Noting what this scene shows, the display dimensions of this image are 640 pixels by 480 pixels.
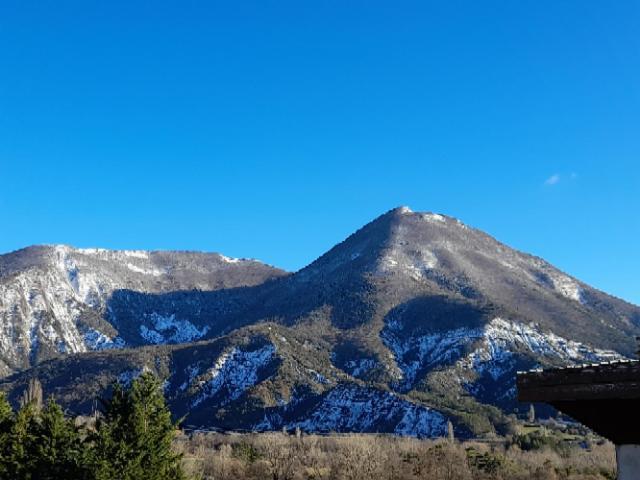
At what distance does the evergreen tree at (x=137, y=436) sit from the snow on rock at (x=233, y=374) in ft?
467

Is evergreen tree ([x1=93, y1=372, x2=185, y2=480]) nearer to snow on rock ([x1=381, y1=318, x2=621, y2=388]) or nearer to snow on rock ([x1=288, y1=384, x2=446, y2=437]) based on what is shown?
snow on rock ([x1=288, y1=384, x2=446, y2=437])

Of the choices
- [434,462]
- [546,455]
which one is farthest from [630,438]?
[546,455]

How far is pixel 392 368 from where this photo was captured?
593 feet

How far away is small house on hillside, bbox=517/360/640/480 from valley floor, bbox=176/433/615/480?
237ft

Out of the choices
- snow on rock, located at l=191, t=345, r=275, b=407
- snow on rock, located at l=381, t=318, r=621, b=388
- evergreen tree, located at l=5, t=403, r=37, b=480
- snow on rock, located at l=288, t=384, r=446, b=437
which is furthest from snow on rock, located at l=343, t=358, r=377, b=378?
evergreen tree, located at l=5, t=403, r=37, b=480

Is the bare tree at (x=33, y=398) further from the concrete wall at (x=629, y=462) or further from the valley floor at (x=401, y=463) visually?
the concrete wall at (x=629, y=462)

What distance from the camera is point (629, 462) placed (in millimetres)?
5402

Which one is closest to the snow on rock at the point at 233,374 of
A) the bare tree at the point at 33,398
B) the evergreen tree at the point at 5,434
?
the bare tree at the point at 33,398

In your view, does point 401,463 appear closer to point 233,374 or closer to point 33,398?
point 33,398

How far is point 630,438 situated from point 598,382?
635mm

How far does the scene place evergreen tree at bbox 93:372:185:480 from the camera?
34.0 metres

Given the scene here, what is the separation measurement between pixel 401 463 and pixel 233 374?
342 feet

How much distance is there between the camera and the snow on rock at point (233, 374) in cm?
18012

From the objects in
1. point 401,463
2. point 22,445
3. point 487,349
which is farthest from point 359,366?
point 22,445
